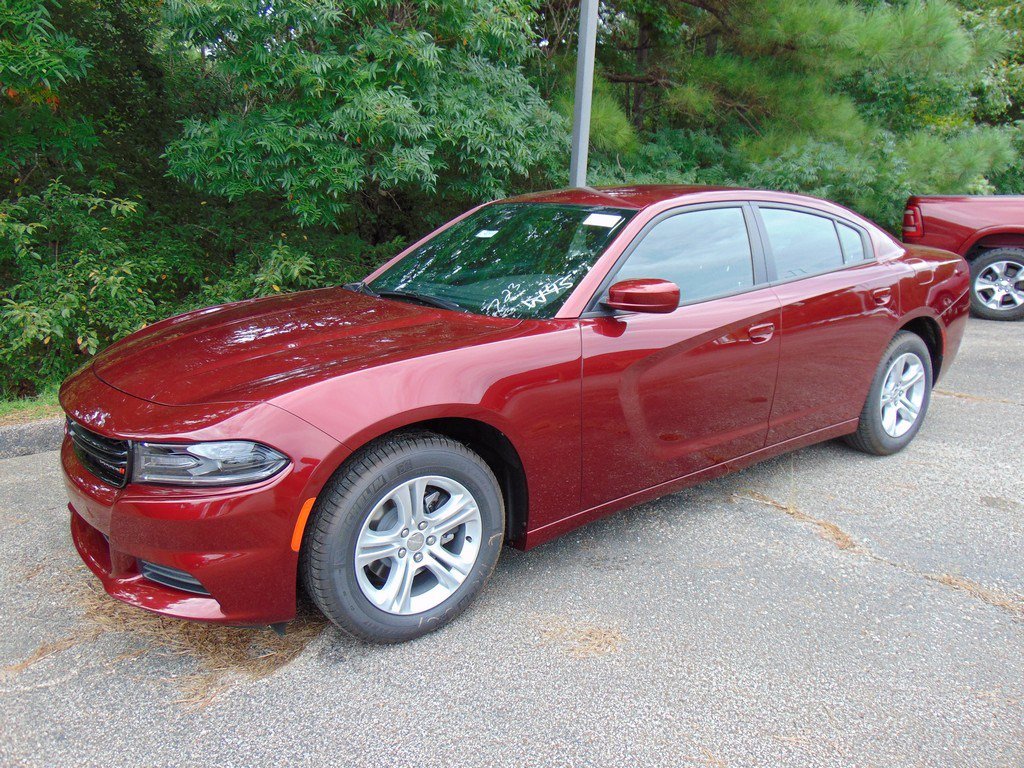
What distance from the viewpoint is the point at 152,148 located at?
20.8 feet

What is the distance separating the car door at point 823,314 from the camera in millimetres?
3604

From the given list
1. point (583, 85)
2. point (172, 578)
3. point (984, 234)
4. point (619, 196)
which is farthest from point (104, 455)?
point (984, 234)

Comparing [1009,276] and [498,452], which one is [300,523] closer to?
[498,452]

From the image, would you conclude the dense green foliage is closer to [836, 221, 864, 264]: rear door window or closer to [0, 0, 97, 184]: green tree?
[0, 0, 97, 184]: green tree

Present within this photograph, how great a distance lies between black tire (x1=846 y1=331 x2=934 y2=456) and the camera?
163 inches

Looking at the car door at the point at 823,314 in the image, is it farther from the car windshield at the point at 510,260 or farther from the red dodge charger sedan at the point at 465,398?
the car windshield at the point at 510,260

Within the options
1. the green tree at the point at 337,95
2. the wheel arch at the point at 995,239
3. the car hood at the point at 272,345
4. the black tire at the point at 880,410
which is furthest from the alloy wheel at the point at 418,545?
the wheel arch at the point at 995,239

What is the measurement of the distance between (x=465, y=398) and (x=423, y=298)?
0.86 meters

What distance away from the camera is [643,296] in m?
2.82

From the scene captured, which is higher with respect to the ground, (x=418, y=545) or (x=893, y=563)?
(x=418, y=545)

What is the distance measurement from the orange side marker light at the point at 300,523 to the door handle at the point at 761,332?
6.63ft

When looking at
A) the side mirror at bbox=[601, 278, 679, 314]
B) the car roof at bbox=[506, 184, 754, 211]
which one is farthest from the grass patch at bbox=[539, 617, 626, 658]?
the car roof at bbox=[506, 184, 754, 211]

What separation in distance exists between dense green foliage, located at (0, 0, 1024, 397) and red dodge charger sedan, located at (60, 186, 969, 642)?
183cm

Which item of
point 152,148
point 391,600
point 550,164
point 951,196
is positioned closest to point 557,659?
point 391,600
